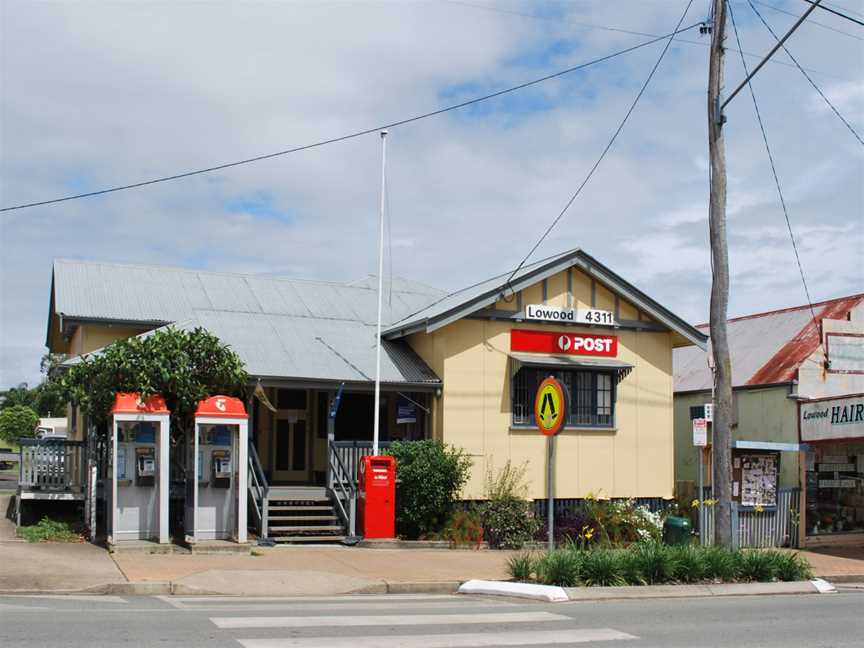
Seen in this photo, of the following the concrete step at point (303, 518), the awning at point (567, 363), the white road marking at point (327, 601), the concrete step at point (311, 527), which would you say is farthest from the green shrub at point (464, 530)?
the white road marking at point (327, 601)

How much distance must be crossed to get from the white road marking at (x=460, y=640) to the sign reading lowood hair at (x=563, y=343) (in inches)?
469

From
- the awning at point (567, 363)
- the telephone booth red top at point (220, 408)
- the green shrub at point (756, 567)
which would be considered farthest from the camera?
the awning at point (567, 363)

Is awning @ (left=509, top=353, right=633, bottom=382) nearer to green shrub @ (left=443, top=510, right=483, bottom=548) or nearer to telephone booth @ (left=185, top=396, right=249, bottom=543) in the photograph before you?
green shrub @ (left=443, top=510, right=483, bottom=548)

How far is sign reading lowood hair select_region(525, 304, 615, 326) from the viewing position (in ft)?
72.2

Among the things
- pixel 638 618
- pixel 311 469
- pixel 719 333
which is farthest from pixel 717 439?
pixel 311 469

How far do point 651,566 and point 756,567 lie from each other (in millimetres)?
1936

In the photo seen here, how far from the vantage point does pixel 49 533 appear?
1733 centimetres

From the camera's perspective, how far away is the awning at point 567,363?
21500 millimetres

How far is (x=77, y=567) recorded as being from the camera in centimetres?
1420

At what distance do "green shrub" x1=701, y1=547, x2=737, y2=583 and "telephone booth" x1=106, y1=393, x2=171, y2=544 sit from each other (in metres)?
8.70

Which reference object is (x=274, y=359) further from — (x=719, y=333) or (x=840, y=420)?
(x=840, y=420)

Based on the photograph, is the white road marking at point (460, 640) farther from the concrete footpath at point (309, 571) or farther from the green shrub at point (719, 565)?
the green shrub at point (719, 565)

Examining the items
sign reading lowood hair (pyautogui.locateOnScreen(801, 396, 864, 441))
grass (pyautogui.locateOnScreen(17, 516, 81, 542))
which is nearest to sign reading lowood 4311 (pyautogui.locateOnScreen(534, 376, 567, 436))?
grass (pyautogui.locateOnScreen(17, 516, 81, 542))

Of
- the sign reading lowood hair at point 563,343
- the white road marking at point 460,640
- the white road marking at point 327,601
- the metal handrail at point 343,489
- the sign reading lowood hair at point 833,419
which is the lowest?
the white road marking at point 327,601
